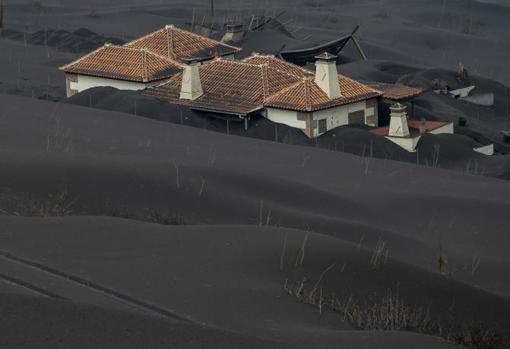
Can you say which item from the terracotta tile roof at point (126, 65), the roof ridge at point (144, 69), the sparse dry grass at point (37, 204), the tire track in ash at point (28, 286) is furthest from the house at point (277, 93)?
the tire track in ash at point (28, 286)

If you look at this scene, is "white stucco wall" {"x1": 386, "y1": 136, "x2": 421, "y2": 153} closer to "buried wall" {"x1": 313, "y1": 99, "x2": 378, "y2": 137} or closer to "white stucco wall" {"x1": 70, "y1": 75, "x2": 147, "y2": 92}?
"buried wall" {"x1": 313, "y1": 99, "x2": 378, "y2": 137}

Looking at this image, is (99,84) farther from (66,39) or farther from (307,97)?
(66,39)

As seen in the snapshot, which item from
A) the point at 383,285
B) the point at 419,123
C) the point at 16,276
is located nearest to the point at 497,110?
the point at 419,123

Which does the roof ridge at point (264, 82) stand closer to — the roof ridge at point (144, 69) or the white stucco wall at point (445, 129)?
the roof ridge at point (144, 69)

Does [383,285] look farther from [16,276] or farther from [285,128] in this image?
[285,128]

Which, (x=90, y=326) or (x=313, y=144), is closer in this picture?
(x=90, y=326)

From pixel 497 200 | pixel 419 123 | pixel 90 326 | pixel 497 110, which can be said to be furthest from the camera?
pixel 497 110
